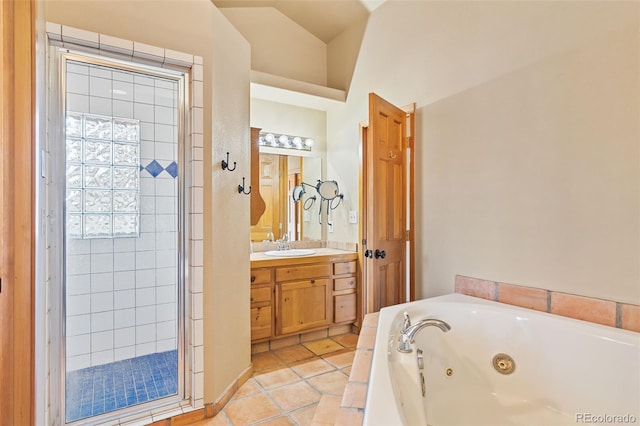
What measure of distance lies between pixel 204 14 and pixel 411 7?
1.62m

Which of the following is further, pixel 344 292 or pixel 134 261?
pixel 344 292

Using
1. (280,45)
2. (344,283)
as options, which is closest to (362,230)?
(344,283)

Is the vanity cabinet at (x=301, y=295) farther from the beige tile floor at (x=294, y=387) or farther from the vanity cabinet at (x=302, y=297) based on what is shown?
the beige tile floor at (x=294, y=387)

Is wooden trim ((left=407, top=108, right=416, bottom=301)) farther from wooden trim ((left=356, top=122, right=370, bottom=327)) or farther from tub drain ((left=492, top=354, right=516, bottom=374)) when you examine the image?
tub drain ((left=492, top=354, right=516, bottom=374))

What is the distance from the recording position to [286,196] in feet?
11.4

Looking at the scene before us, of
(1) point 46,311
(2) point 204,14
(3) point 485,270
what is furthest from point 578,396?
(2) point 204,14

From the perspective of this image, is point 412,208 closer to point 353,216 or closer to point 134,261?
point 353,216

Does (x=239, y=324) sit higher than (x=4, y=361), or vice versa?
(x=4, y=361)

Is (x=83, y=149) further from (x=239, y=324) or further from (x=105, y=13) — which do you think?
(x=239, y=324)

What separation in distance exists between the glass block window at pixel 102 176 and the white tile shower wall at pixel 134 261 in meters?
0.05

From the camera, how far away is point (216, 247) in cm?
199

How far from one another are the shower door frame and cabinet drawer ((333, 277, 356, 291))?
151 cm

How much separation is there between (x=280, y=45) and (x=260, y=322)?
8.84 ft

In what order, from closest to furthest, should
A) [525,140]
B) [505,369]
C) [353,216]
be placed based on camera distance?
1. [505,369]
2. [525,140]
3. [353,216]
